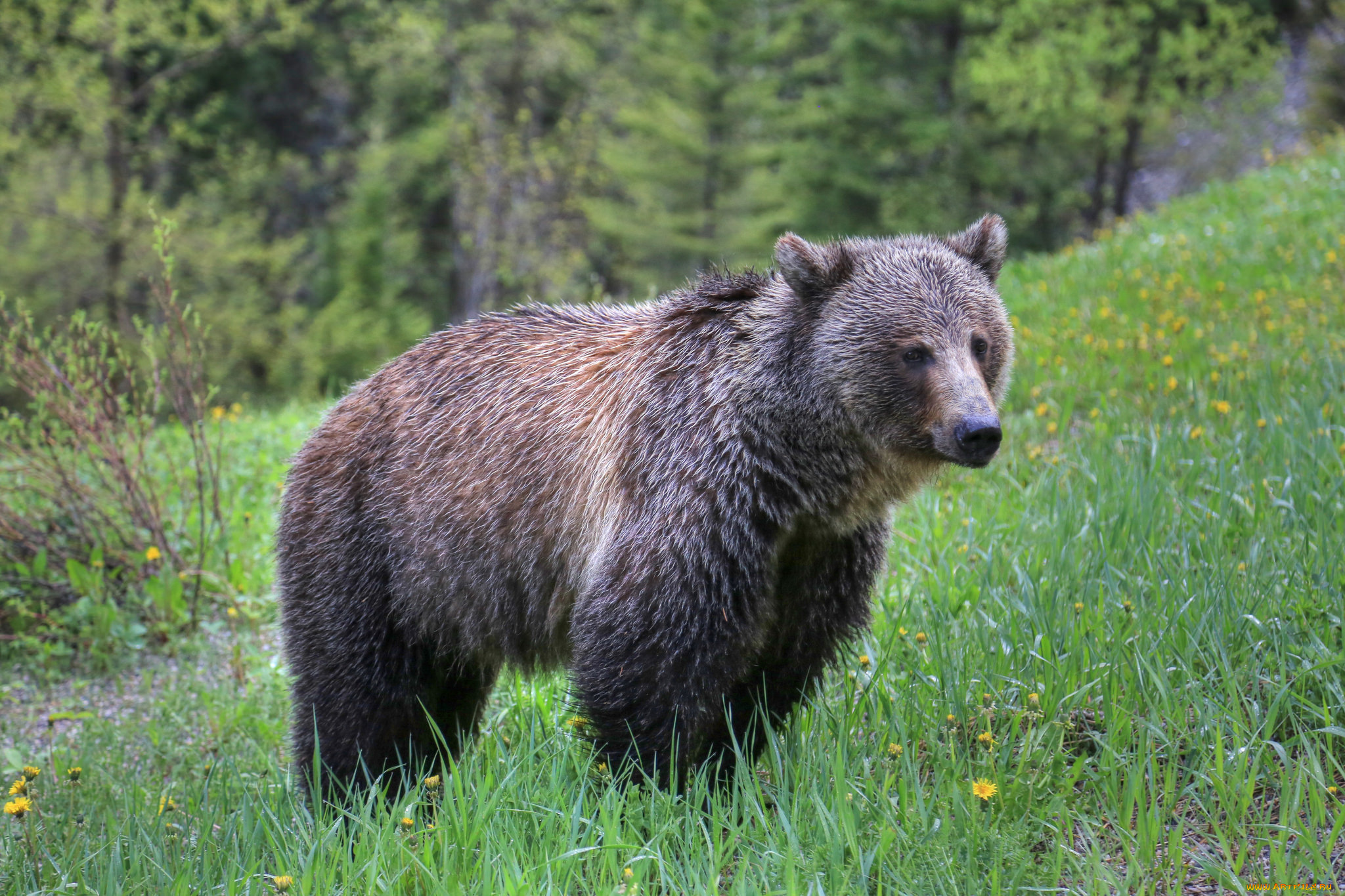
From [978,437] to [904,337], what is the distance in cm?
41

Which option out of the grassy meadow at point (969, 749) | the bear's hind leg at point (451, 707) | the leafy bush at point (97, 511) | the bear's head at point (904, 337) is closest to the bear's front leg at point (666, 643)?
the grassy meadow at point (969, 749)

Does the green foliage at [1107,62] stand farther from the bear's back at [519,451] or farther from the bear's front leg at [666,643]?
the bear's front leg at [666,643]

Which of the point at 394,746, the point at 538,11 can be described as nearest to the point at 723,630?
the point at 394,746

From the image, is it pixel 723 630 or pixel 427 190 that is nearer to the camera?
pixel 723 630

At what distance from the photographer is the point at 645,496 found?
3234mm

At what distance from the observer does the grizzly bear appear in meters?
3.11

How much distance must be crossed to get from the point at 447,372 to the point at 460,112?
21550 mm

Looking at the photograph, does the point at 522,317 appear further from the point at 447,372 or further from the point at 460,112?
the point at 460,112

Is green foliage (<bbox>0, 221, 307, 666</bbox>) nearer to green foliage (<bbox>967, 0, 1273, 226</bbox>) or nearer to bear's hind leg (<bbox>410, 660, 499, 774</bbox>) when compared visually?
bear's hind leg (<bbox>410, 660, 499, 774</bbox>)

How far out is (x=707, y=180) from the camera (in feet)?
90.7

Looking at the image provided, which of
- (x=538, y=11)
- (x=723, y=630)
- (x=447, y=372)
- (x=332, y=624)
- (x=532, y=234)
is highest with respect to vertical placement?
(x=538, y=11)

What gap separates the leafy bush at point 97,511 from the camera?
5.77 m

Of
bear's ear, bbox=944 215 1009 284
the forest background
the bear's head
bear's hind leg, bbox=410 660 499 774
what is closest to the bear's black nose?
the bear's head

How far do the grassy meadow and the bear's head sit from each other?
35.8 inches
